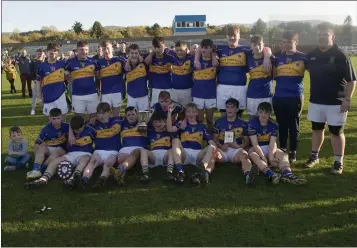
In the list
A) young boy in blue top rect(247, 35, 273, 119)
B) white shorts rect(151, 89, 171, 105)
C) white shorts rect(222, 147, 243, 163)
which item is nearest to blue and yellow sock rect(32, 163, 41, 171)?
white shorts rect(151, 89, 171, 105)

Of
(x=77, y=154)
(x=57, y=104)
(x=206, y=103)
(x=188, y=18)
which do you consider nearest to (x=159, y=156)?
(x=77, y=154)

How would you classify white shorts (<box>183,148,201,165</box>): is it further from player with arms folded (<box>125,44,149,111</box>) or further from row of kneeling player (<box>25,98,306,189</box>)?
player with arms folded (<box>125,44,149,111</box>)

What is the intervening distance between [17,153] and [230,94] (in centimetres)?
360

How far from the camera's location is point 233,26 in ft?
19.8

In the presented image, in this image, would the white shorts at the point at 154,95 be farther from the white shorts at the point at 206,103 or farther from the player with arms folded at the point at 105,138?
the player with arms folded at the point at 105,138

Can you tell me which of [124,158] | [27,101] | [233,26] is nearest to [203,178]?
[124,158]

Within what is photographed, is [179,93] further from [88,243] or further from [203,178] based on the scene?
[88,243]

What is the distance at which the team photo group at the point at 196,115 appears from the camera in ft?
17.3

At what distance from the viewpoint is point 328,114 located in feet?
17.7

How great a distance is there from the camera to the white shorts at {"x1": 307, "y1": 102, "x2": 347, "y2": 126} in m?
5.32

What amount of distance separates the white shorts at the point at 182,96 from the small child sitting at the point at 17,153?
2.69 m

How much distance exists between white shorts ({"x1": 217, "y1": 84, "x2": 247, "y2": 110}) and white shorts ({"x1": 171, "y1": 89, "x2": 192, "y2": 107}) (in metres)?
0.68

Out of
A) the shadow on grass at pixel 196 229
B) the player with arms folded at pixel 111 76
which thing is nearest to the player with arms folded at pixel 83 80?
the player with arms folded at pixel 111 76

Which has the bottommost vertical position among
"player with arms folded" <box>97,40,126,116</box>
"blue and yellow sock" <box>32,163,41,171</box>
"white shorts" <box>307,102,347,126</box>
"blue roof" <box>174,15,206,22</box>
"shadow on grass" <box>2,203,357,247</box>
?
"shadow on grass" <box>2,203,357,247</box>
